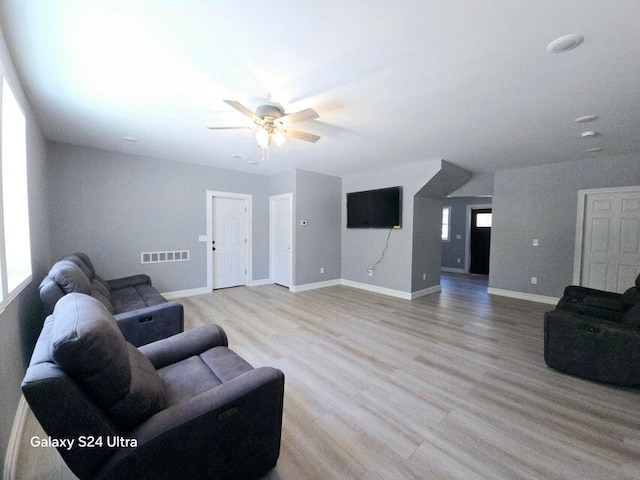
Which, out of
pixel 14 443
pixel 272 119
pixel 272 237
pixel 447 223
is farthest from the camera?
pixel 447 223

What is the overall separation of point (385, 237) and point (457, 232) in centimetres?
393

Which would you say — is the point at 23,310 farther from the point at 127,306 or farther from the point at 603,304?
the point at 603,304

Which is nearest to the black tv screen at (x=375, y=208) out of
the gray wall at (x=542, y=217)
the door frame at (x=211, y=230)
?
the gray wall at (x=542, y=217)

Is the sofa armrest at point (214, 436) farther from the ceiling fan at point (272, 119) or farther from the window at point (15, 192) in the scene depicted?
the ceiling fan at point (272, 119)

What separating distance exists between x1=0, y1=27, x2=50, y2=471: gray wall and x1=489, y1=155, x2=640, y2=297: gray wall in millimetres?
6485

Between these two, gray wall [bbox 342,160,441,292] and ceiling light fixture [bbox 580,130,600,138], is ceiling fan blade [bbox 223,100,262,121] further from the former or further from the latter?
ceiling light fixture [bbox 580,130,600,138]

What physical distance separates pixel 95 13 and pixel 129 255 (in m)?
3.73

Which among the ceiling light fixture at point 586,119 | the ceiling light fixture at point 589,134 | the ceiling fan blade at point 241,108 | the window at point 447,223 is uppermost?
the ceiling light fixture at point 586,119

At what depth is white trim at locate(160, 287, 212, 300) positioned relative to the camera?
4.66 meters


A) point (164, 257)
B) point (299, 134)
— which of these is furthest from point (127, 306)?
point (299, 134)

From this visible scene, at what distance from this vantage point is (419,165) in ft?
15.1

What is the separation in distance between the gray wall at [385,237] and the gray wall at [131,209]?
2.57 meters

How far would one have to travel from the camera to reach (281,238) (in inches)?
223

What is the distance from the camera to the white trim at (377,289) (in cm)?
489
